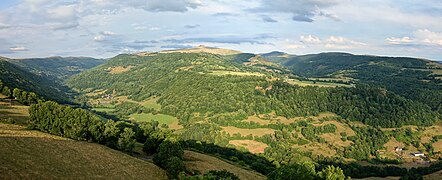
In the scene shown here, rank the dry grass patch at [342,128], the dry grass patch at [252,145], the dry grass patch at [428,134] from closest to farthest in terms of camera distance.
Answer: the dry grass patch at [252,145]
the dry grass patch at [428,134]
the dry grass patch at [342,128]

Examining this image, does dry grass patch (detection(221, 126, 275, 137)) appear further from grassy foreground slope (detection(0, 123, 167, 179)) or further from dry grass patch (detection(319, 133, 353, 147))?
grassy foreground slope (detection(0, 123, 167, 179))

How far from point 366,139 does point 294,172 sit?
469 feet

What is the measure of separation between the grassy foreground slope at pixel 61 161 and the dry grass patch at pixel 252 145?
10289 centimetres

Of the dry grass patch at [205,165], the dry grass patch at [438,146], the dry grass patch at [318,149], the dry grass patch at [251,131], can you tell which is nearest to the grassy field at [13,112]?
the dry grass patch at [205,165]

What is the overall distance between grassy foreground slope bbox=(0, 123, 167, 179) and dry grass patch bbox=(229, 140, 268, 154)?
338 ft

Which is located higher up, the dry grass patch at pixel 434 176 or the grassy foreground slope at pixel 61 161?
the grassy foreground slope at pixel 61 161

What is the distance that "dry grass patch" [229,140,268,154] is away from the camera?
6540 inches

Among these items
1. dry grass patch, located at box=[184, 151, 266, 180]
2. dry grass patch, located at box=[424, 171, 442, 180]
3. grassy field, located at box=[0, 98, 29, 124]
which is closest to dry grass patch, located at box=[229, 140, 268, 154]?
dry grass patch, located at box=[424, 171, 442, 180]

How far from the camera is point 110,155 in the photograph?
67.2 m

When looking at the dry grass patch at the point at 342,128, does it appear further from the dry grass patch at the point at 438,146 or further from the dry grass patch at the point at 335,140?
the dry grass patch at the point at 438,146

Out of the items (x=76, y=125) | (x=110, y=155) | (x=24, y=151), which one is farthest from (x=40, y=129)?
(x=24, y=151)

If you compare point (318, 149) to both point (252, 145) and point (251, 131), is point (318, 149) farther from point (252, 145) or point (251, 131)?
point (251, 131)

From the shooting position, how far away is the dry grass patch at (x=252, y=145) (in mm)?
166125

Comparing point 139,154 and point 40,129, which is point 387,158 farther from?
point 40,129
